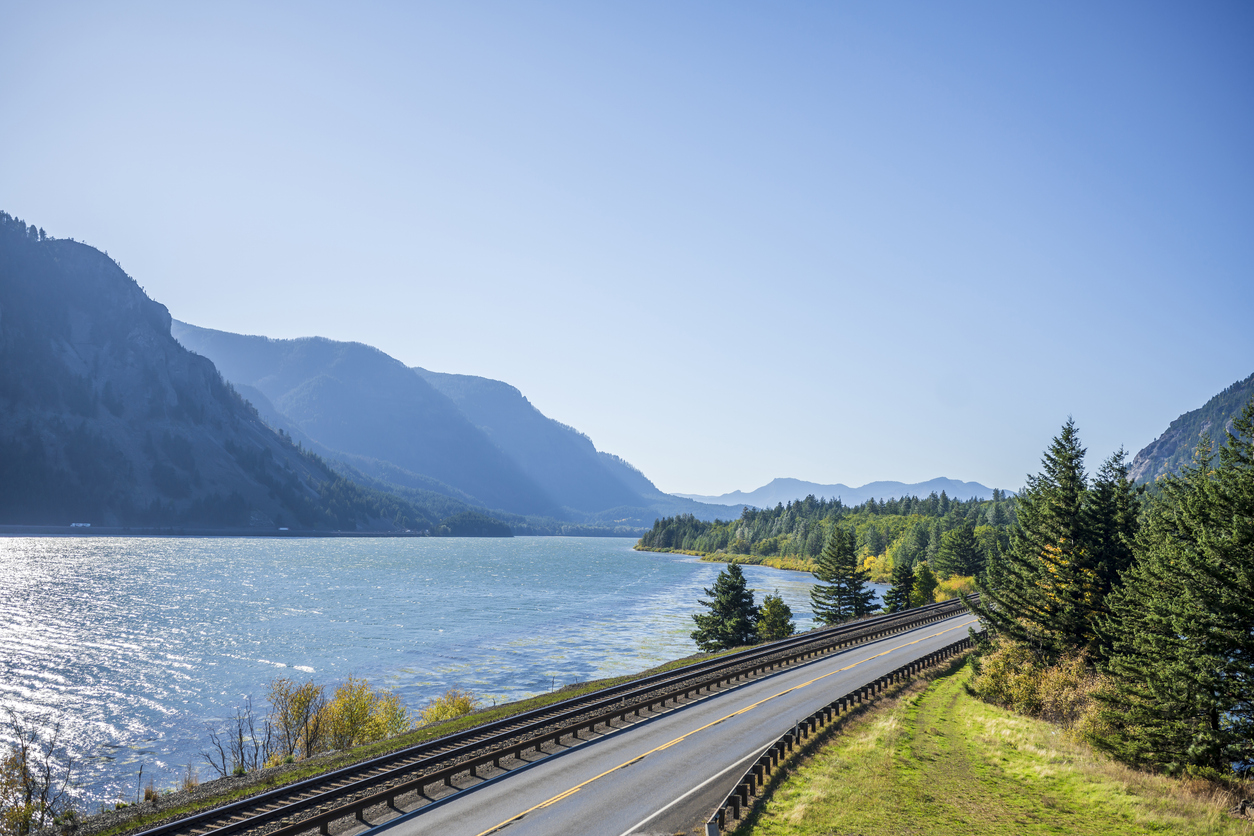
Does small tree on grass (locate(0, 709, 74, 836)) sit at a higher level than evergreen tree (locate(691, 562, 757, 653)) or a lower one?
lower

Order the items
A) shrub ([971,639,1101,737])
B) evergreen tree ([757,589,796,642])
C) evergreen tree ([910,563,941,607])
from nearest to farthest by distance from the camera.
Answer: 1. shrub ([971,639,1101,737])
2. evergreen tree ([757,589,796,642])
3. evergreen tree ([910,563,941,607])

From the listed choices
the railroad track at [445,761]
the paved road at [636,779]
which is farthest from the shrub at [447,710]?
the paved road at [636,779]

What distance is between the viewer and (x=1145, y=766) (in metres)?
26.8

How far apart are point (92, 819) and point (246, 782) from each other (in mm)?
4617

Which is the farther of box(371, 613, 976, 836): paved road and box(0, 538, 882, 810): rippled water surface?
box(0, 538, 882, 810): rippled water surface

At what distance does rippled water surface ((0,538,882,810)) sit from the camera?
4797 centimetres

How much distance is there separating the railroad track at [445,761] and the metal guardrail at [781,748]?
797 centimetres

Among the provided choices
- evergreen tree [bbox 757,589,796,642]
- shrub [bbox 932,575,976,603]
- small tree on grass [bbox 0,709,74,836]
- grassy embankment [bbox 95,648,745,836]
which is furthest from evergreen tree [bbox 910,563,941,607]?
small tree on grass [bbox 0,709,74,836]

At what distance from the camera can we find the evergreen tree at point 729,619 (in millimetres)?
64125

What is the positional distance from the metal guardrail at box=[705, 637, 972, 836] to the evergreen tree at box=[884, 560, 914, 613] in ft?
142

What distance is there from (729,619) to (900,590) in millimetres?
39561

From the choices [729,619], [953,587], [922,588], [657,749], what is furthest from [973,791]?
[953,587]

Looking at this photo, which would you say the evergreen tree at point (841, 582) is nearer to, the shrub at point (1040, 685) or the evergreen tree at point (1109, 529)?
the shrub at point (1040, 685)

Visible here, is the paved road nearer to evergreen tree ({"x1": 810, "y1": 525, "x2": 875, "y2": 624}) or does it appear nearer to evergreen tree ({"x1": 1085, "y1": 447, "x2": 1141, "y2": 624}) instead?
evergreen tree ({"x1": 1085, "y1": 447, "x2": 1141, "y2": 624})
